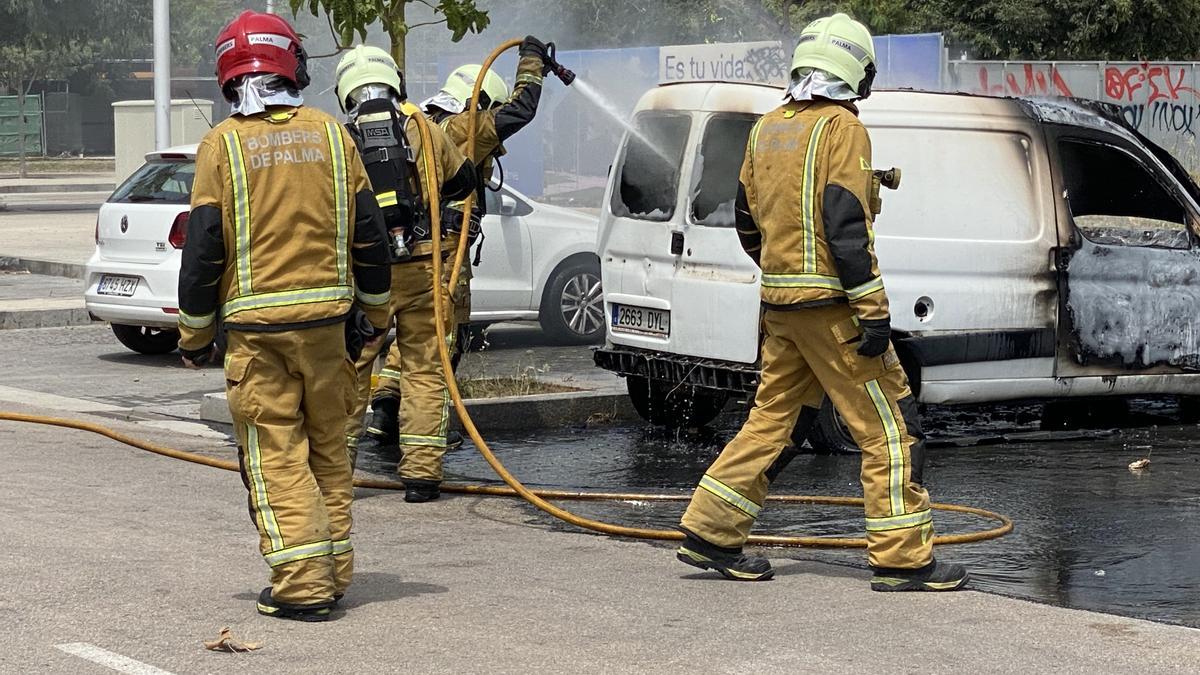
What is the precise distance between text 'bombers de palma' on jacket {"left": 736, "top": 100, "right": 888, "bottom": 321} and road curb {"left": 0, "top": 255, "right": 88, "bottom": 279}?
1387 cm

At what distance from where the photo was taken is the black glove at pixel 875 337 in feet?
19.4

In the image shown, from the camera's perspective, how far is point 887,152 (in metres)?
8.73

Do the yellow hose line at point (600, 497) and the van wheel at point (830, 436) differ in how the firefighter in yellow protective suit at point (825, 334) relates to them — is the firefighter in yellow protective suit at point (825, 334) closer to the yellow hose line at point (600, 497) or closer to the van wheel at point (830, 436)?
the yellow hose line at point (600, 497)

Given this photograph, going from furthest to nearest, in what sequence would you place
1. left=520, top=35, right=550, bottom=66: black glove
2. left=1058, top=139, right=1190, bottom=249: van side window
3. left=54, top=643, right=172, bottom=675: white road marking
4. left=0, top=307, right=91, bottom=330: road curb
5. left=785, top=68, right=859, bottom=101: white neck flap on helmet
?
1. left=0, top=307, right=91, bottom=330: road curb
2. left=1058, top=139, right=1190, bottom=249: van side window
3. left=520, top=35, right=550, bottom=66: black glove
4. left=785, top=68, right=859, bottom=101: white neck flap on helmet
5. left=54, top=643, right=172, bottom=675: white road marking

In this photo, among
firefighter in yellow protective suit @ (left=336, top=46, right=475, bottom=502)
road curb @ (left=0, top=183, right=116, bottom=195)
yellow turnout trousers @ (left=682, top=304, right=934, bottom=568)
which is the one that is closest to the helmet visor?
firefighter in yellow protective suit @ (left=336, top=46, right=475, bottom=502)

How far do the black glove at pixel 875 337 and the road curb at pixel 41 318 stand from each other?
34.7ft

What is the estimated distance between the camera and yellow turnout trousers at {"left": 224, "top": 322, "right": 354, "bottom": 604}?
555 centimetres

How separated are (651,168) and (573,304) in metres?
4.48

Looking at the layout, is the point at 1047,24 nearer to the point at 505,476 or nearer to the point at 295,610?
the point at 505,476

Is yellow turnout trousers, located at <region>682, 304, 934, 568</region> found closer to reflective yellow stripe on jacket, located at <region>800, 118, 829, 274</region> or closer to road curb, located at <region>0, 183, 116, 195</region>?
reflective yellow stripe on jacket, located at <region>800, 118, 829, 274</region>

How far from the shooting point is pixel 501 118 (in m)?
8.42

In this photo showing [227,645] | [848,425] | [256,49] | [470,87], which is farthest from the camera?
[470,87]

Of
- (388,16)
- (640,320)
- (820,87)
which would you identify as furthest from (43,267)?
(820,87)

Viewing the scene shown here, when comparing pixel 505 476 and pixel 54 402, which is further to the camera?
pixel 54 402
